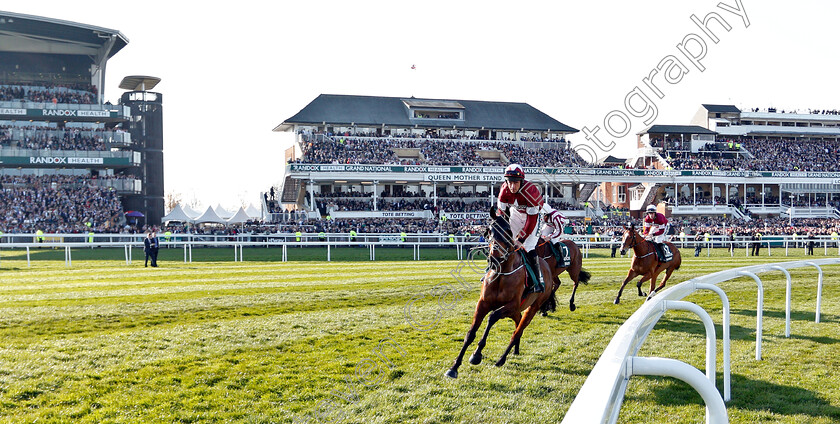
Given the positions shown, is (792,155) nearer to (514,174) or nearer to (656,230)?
(656,230)

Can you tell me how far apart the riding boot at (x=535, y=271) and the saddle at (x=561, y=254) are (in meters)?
2.89

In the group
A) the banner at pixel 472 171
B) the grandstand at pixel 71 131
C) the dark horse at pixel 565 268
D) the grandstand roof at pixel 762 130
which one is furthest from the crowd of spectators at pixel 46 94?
the grandstand roof at pixel 762 130

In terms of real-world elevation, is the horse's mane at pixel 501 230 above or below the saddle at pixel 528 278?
above

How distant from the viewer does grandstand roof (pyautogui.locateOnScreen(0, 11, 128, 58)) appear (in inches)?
1612

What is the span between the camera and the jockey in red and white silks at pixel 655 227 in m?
12.6

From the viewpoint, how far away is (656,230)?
12633 millimetres

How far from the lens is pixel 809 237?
28.7 meters

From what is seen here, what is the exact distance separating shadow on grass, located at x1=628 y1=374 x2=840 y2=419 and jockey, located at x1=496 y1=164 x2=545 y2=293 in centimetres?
194

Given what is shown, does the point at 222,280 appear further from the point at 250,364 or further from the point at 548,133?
the point at 548,133

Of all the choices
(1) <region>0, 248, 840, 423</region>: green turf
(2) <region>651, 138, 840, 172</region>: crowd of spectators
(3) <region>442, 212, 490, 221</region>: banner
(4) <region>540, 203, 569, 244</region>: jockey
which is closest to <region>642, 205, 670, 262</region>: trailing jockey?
(1) <region>0, 248, 840, 423</region>: green turf

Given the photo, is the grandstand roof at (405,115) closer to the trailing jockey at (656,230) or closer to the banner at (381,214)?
the banner at (381,214)

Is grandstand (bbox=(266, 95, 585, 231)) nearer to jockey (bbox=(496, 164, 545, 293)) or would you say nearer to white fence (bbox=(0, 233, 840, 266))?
white fence (bbox=(0, 233, 840, 266))

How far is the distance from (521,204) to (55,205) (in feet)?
118

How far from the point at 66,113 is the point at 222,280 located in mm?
34454
